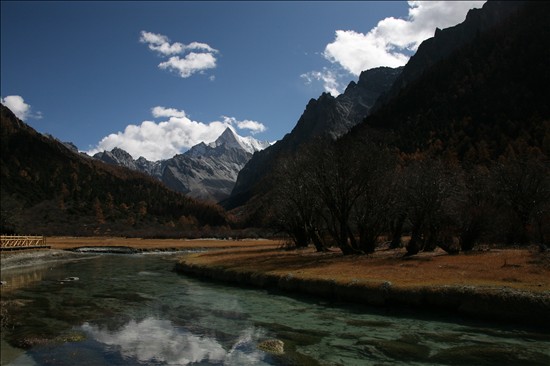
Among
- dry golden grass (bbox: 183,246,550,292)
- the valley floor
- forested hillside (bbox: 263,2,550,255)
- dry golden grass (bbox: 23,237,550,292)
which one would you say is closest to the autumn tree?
forested hillside (bbox: 263,2,550,255)

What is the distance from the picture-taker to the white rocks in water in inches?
669

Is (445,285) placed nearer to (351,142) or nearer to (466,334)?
(466,334)

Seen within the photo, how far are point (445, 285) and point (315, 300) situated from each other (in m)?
8.55

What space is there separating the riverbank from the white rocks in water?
9.91 meters

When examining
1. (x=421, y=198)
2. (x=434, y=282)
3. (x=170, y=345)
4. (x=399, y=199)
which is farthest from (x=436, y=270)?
(x=170, y=345)

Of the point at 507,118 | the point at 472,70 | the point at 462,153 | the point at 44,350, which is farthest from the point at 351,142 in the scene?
the point at 472,70

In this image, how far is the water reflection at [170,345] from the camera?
53.7ft

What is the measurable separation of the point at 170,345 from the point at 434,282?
52.6ft

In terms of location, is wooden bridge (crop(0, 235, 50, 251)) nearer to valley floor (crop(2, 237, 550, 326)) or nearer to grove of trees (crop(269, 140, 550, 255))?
valley floor (crop(2, 237, 550, 326))

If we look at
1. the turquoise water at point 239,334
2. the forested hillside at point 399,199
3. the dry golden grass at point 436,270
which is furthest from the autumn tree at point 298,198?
the turquoise water at point 239,334

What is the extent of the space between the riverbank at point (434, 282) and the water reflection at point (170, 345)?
965cm

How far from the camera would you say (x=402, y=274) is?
1168 inches

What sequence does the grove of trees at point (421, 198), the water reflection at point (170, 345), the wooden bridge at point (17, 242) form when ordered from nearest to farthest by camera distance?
the water reflection at point (170, 345), the grove of trees at point (421, 198), the wooden bridge at point (17, 242)

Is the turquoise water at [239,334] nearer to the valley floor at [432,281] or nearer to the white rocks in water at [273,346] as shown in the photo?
the white rocks in water at [273,346]
